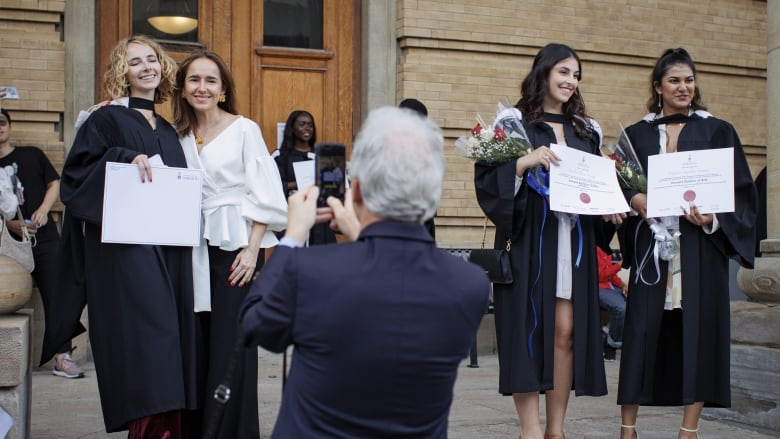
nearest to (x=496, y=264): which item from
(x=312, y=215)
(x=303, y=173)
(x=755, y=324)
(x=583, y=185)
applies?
(x=583, y=185)

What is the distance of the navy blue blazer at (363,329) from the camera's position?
2.64 m

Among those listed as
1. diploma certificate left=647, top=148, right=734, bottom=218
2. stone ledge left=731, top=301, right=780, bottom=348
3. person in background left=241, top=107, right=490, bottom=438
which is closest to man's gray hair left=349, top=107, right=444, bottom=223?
person in background left=241, top=107, right=490, bottom=438

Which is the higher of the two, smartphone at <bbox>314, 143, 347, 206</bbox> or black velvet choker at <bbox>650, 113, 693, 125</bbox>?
black velvet choker at <bbox>650, 113, 693, 125</bbox>

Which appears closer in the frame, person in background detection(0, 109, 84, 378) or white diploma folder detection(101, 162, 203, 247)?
white diploma folder detection(101, 162, 203, 247)

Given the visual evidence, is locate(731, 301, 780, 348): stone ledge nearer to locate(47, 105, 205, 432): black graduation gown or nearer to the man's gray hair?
locate(47, 105, 205, 432): black graduation gown

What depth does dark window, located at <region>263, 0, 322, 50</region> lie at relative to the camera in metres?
9.76

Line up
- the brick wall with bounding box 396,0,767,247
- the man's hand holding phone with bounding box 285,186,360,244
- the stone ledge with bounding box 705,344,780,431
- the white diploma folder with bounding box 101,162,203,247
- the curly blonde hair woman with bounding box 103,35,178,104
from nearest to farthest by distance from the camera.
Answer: the man's hand holding phone with bounding box 285,186,360,244
the white diploma folder with bounding box 101,162,203,247
the curly blonde hair woman with bounding box 103,35,178,104
the stone ledge with bounding box 705,344,780,431
the brick wall with bounding box 396,0,767,247

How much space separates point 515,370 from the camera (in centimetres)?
537

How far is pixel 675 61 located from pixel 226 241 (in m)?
Answer: 2.54

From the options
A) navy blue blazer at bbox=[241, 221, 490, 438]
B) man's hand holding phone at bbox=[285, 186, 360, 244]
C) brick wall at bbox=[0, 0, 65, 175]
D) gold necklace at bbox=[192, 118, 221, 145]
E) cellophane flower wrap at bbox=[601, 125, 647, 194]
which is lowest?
navy blue blazer at bbox=[241, 221, 490, 438]

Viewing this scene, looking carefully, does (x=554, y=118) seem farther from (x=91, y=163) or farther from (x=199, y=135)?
(x=91, y=163)

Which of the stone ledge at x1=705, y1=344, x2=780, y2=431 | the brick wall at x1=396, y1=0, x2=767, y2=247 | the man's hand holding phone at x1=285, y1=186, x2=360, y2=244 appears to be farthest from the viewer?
the brick wall at x1=396, y1=0, x2=767, y2=247

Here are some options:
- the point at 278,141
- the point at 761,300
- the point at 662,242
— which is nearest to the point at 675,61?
the point at 662,242

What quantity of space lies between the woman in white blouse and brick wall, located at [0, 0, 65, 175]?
3.88 metres
